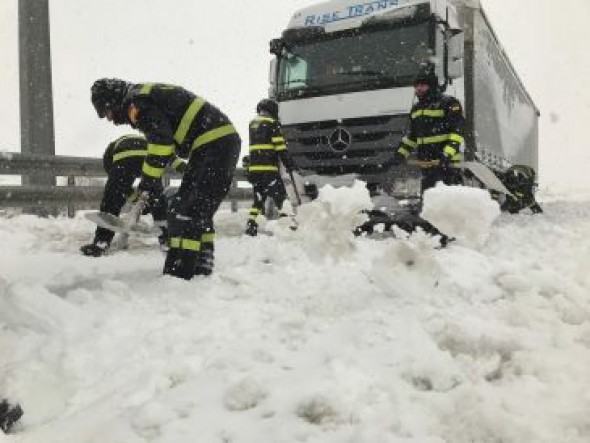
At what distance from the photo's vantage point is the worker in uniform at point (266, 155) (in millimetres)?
7168

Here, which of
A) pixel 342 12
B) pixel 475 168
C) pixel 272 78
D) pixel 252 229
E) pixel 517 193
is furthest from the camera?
pixel 517 193

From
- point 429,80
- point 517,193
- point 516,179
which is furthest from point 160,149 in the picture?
point 516,179

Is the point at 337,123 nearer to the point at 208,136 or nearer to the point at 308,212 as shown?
the point at 308,212

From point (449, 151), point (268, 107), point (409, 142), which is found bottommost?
point (449, 151)

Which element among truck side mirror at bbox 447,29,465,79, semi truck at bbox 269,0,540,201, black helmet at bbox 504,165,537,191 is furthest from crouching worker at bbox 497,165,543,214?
truck side mirror at bbox 447,29,465,79

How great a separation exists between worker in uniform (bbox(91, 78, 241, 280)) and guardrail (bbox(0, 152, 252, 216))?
2.77 metres

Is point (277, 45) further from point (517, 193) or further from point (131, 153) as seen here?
point (517, 193)

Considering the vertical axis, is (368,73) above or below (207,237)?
above

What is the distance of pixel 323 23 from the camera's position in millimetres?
7742

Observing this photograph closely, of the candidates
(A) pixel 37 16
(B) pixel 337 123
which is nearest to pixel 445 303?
(B) pixel 337 123

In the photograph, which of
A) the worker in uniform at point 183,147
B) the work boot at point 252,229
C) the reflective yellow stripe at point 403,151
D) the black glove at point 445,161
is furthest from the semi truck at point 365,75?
the worker in uniform at point 183,147

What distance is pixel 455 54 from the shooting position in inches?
276

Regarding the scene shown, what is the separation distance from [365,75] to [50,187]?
4.03 meters

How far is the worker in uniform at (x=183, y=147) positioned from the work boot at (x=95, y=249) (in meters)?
1.28
